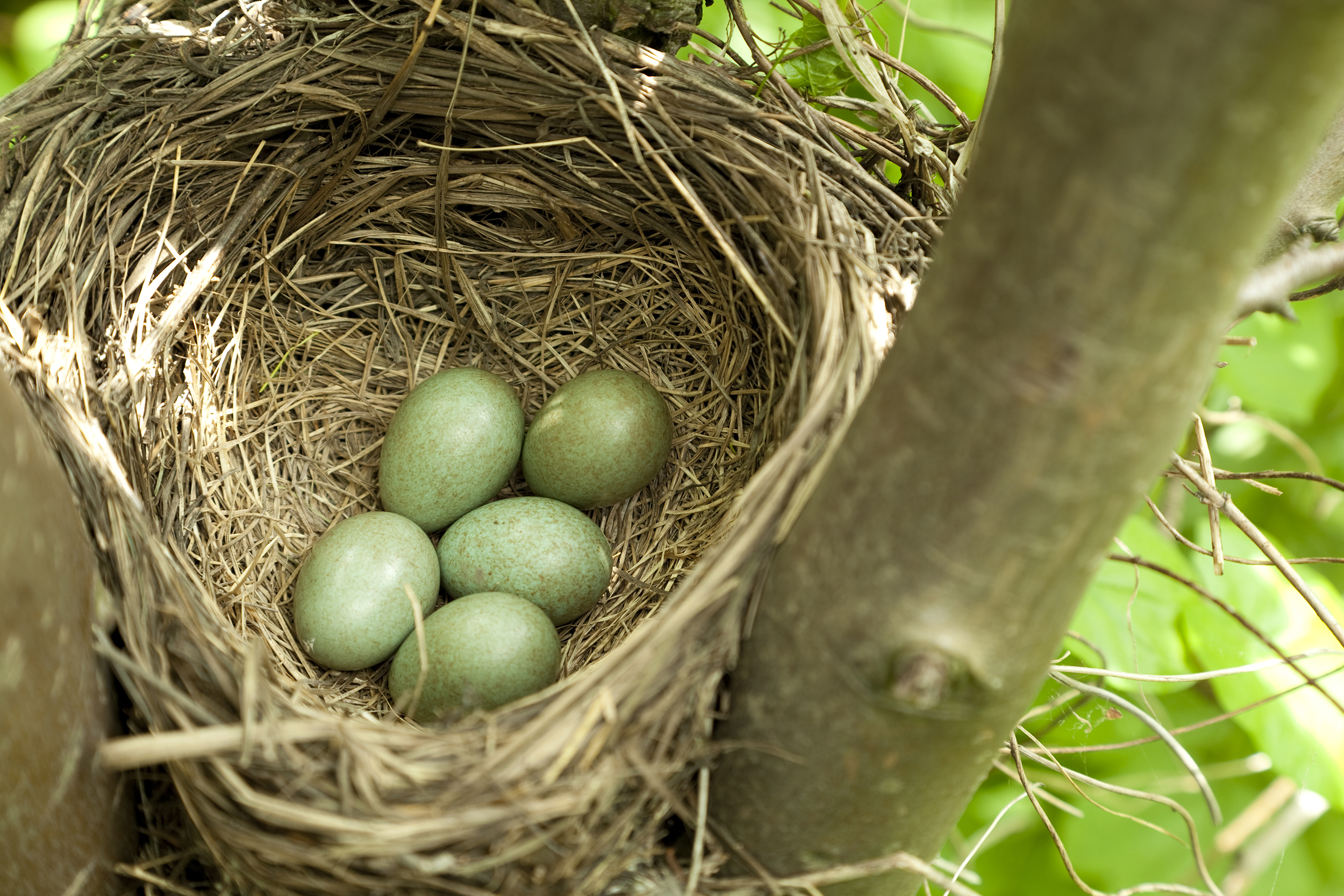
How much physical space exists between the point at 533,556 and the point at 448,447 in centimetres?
28

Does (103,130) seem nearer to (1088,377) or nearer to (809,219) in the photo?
(809,219)

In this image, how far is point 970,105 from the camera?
6.95ft

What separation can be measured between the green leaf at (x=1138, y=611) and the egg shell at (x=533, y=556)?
88 cm

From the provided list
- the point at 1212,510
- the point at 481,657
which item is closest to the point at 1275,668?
the point at 1212,510

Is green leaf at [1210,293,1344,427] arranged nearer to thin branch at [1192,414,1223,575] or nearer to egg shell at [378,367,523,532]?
thin branch at [1192,414,1223,575]

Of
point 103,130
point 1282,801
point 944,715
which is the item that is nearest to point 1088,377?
point 944,715

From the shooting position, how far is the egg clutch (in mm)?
1462

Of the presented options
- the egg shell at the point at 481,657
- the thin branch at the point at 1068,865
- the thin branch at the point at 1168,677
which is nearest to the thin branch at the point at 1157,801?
the thin branch at the point at 1068,865

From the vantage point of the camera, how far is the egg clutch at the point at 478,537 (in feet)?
4.80

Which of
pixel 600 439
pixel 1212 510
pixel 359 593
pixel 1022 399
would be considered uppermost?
pixel 1022 399

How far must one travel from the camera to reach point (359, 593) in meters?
1.54

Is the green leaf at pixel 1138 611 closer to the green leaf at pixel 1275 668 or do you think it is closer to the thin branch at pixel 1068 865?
the green leaf at pixel 1275 668

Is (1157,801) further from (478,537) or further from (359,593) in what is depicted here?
(359,593)

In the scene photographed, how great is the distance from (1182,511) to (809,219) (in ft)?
5.08
